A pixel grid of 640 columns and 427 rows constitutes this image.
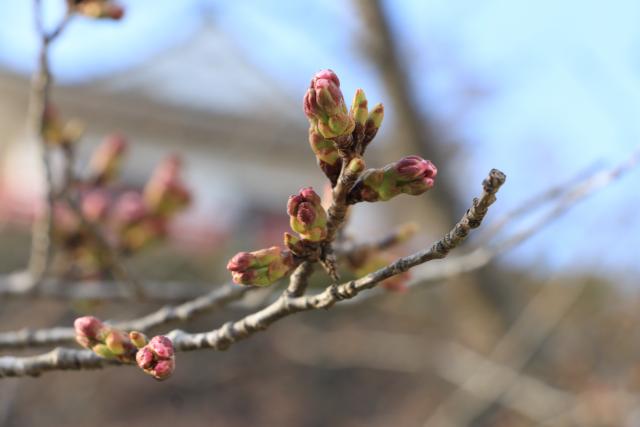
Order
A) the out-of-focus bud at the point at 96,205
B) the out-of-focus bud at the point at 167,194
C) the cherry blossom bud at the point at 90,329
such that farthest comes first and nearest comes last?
the out-of-focus bud at the point at 96,205 < the out-of-focus bud at the point at 167,194 < the cherry blossom bud at the point at 90,329

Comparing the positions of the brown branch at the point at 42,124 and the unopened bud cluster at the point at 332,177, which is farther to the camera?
the brown branch at the point at 42,124

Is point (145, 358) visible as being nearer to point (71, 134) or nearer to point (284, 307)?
point (284, 307)

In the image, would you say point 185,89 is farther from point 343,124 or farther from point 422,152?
point 343,124

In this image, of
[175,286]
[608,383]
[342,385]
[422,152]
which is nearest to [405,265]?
[175,286]

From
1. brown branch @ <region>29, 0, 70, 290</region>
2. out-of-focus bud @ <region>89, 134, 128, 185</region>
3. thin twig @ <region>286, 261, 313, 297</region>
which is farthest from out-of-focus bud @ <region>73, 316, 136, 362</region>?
out-of-focus bud @ <region>89, 134, 128, 185</region>

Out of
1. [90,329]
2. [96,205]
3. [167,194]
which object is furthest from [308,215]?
[96,205]

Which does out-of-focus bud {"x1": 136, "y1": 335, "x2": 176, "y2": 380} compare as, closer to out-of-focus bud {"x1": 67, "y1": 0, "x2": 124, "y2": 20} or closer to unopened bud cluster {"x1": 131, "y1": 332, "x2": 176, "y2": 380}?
unopened bud cluster {"x1": 131, "y1": 332, "x2": 176, "y2": 380}

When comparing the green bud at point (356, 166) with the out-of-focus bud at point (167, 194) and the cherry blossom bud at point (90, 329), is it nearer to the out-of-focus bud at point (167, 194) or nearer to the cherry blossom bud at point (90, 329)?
the cherry blossom bud at point (90, 329)

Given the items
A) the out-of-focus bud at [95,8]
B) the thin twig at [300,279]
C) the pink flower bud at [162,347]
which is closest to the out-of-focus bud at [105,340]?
the pink flower bud at [162,347]
